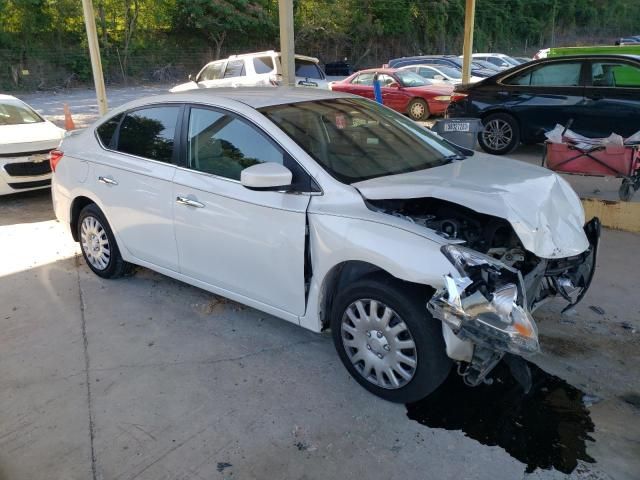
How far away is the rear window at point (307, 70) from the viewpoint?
47.2 feet

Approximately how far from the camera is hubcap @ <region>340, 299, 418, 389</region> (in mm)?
2965

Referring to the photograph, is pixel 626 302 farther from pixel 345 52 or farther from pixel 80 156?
pixel 345 52

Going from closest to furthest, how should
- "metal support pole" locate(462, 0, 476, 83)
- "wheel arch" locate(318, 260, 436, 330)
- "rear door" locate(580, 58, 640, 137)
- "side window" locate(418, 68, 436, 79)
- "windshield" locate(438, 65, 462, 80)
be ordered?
"wheel arch" locate(318, 260, 436, 330)
"rear door" locate(580, 58, 640, 137)
"metal support pole" locate(462, 0, 476, 83)
"side window" locate(418, 68, 436, 79)
"windshield" locate(438, 65, 462, 80)

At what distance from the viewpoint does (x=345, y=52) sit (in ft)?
135

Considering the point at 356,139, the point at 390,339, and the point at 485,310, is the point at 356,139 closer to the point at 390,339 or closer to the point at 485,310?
the point at 390,339

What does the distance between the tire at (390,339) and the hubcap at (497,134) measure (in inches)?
279

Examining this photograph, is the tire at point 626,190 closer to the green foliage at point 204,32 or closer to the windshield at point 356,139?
the windshield at point 356,139

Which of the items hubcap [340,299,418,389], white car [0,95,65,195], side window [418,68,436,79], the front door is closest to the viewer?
hubcap [340,299,418,389]

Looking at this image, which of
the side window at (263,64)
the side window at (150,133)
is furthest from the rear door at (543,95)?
the side window at (263,64)

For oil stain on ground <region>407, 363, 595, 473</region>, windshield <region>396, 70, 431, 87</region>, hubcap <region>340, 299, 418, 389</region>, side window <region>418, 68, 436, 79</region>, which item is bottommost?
oil stain on ground <region>407, 363, 595, 473</region>

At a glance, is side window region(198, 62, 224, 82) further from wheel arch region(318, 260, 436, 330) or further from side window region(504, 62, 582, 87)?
wheel arch region(318, 260, 436, 330)

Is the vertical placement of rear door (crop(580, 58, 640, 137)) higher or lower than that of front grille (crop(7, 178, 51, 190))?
higher

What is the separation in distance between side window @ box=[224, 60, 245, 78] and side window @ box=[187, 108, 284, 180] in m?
11.7

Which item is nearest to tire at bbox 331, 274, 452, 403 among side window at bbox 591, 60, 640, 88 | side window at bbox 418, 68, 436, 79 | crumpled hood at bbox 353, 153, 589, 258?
crumpled hood at bbox 353, 153, 589, 258
